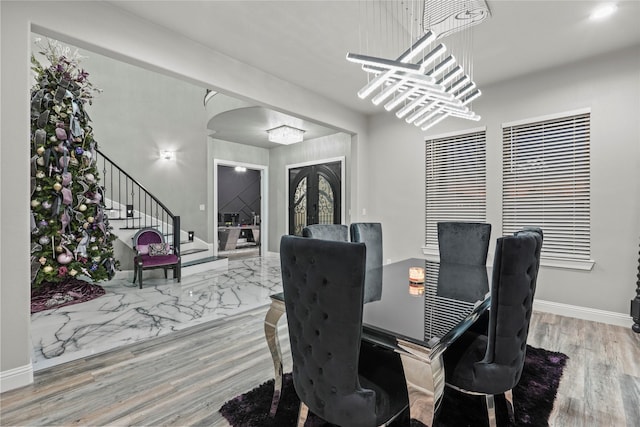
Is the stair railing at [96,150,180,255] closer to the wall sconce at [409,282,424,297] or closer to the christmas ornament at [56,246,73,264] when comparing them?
the christmas ornament at [56,246,73,264]

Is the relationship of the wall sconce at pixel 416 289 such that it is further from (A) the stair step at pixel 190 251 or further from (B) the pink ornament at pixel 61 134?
(A) the stair step at pixel 190 251

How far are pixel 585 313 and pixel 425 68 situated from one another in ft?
10.9

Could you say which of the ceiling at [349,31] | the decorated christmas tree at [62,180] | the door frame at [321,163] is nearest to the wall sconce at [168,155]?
the decorated christmas tree at [62,180]

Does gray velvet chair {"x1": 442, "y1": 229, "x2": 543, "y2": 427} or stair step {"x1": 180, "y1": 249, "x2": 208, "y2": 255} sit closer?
gray velvet chair {"x1": 442, "y1": 229, "x2": 543, "y2": 427}

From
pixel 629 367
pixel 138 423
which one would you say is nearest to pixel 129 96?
pixel 138 423

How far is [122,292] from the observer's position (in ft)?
14.3

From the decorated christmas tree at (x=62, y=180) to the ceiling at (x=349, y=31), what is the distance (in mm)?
1902

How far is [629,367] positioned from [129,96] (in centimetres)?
755

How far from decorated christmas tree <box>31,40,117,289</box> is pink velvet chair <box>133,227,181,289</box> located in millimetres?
646

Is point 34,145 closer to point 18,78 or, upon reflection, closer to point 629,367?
point 18,78

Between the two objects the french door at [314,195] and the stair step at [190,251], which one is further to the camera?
the french door at [314,195]

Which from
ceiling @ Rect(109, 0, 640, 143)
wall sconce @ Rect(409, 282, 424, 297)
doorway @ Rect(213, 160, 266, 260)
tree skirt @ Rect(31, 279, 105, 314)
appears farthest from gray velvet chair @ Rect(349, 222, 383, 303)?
doorway @ Rect(213, 160, 266, 260)

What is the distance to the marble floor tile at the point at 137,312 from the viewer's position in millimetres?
2678

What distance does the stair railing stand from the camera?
5.25m
